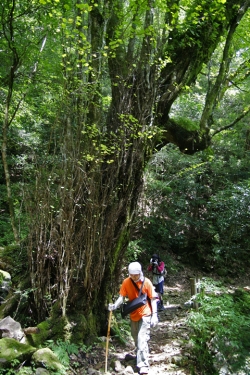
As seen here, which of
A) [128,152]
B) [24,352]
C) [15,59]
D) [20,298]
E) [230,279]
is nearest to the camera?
[24,352]

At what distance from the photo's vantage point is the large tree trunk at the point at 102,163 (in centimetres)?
498

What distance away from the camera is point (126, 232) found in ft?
19.3

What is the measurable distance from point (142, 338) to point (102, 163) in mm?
3128

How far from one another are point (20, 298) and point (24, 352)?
117cm

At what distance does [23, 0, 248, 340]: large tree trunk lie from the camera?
196 inches

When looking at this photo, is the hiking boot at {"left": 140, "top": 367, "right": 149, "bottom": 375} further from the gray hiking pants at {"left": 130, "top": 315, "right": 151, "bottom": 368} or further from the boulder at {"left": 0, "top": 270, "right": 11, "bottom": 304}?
the boulder at {"left": 0, "top": 270, "right": 11, "bottom": 304}

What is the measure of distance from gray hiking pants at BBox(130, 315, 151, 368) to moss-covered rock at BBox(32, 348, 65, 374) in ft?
3.82

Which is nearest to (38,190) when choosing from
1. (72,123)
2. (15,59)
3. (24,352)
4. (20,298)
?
(72,123)

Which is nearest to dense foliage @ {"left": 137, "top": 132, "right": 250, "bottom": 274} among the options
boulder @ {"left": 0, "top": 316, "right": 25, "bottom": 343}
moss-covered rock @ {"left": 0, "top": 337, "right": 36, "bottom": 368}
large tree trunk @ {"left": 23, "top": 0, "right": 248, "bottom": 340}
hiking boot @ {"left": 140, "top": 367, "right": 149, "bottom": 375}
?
large tree trunk @ {"left": 23, "top": 0, "right": 248, "bottom": 340}

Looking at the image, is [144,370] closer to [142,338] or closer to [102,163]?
[142,338]

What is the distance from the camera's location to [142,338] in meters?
4.48

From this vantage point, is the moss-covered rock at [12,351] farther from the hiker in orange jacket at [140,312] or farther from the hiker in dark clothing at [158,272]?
the hiker in dark clothing at [158,272]

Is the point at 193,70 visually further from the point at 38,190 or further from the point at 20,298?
the point at 20,298

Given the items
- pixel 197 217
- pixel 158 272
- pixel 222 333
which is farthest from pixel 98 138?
pixel 197 217
